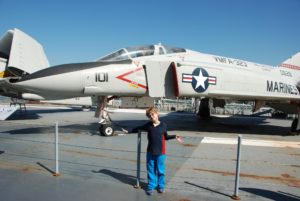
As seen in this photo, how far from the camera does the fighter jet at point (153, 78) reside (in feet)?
26.9

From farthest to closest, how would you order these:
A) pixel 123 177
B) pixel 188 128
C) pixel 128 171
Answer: pixel 188 128 < pixel 128 171 < pixel 123 177

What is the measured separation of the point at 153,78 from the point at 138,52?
3.93ft

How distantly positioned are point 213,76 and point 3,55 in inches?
598

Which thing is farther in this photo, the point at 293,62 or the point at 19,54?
the point at 19,54

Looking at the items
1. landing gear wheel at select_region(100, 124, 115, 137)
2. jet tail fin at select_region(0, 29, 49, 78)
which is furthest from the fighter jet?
jet tail fin at select_region(0, 29, 49, 78)

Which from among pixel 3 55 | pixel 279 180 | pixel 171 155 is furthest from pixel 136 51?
pixel 3 55

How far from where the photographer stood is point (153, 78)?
9.12m

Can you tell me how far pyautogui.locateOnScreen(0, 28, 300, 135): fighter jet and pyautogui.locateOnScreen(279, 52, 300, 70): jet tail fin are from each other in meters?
3.42

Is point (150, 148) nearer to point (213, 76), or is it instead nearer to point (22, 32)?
point (213, 76)

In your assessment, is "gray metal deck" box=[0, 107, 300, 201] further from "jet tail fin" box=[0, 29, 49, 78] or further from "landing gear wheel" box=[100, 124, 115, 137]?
"jet tail fin" box=[0, 29, 49, 78]

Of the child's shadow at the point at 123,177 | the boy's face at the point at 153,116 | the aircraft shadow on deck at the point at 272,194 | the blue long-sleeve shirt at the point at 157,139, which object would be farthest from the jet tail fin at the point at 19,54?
the aircraft shadow on deck at the point at 272,194

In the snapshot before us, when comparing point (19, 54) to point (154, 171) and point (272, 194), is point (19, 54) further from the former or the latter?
point (272, 194)

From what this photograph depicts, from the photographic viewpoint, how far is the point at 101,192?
13.3 ft

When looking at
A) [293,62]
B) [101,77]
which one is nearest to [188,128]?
[101,77]
